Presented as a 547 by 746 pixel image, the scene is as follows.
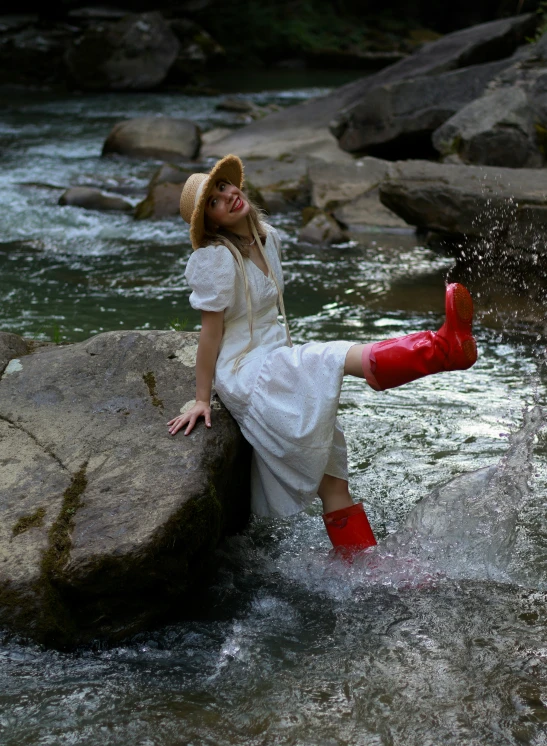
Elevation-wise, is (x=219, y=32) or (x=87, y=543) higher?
(x=87, y=543)

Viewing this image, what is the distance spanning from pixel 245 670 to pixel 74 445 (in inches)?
39.4

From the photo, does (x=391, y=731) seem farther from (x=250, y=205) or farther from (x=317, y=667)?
(x=250, y=205)

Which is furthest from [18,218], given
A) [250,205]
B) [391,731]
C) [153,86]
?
[153,86]

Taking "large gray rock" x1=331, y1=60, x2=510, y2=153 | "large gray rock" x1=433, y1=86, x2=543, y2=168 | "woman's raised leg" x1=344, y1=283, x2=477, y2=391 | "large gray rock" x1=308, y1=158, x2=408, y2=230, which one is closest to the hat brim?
"woman's raised leg" x1=344, y1=283, x2=477, y2=391

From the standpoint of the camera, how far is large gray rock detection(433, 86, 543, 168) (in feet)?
27.0

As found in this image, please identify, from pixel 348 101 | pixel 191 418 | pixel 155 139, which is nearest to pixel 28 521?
pixel 191 418

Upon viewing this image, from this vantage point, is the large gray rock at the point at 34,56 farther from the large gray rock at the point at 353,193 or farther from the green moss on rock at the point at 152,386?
the green moss on rock at the point at 152,386

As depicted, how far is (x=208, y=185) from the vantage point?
125 inches

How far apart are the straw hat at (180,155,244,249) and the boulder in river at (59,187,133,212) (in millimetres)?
6371

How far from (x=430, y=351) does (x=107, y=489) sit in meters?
1.15

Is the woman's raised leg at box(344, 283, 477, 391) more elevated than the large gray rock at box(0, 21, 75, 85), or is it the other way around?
the woman's raised leg at box(344, 283, 477, 391)

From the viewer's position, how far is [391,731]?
2445 millimetres

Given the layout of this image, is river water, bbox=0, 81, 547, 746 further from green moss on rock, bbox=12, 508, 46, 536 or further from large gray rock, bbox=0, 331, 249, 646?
green moss on rock, bbox=12, 508, 46, 536

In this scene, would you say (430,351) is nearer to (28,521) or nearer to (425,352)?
(425,352)
